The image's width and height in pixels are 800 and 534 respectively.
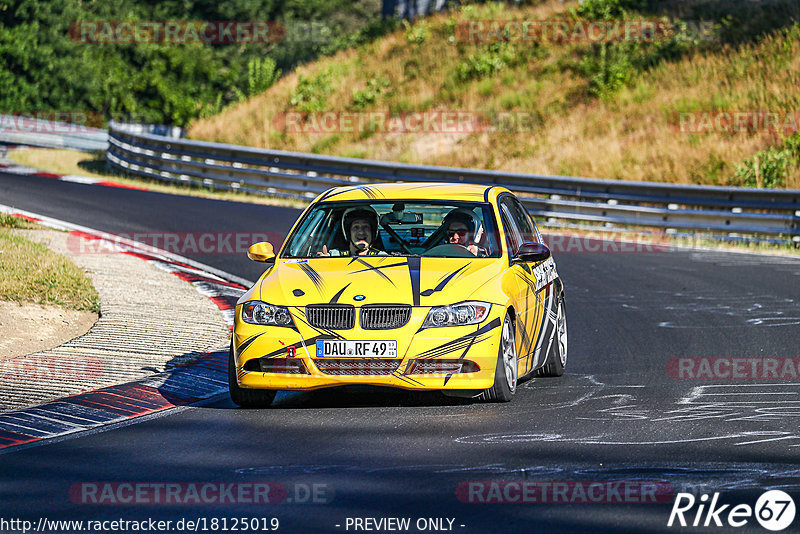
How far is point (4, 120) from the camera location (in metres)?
44.0

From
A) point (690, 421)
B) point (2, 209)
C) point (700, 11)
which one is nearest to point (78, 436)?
point (690, 421)

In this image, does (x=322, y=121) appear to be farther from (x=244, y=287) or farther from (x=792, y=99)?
(x=244, y=287)

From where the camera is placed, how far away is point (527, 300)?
924 cm

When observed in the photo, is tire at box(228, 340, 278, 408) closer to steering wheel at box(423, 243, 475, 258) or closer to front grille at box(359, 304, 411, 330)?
front grille at box(359, 304, 411, 330)

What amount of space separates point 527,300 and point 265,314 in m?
2.05

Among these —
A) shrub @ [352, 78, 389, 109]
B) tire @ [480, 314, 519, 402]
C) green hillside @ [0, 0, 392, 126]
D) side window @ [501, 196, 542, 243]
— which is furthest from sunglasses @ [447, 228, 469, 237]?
green hillside @ [0, 0, 392, 126]

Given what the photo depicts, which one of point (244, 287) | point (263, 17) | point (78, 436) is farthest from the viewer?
point (263, 17)

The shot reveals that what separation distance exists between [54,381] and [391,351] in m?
2.80

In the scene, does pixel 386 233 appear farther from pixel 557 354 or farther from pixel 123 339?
pixel 123 339

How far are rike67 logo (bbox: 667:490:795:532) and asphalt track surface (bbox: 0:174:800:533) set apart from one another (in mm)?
48

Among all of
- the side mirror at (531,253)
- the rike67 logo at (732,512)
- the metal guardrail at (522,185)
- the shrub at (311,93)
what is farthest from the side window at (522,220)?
the shrub at (311,93)

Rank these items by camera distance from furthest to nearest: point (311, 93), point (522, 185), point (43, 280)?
point (311, 93), point (522, 185), point (43, 280)

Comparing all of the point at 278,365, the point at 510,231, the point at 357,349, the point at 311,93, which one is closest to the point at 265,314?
the point at 278,365

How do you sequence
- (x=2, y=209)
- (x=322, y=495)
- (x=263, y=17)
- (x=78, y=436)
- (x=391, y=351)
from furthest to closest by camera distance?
(x=263, y=17) < (x=2, y=209) < (x=391, y=351) < (x=78, y=436) < (x=322, y=495)
